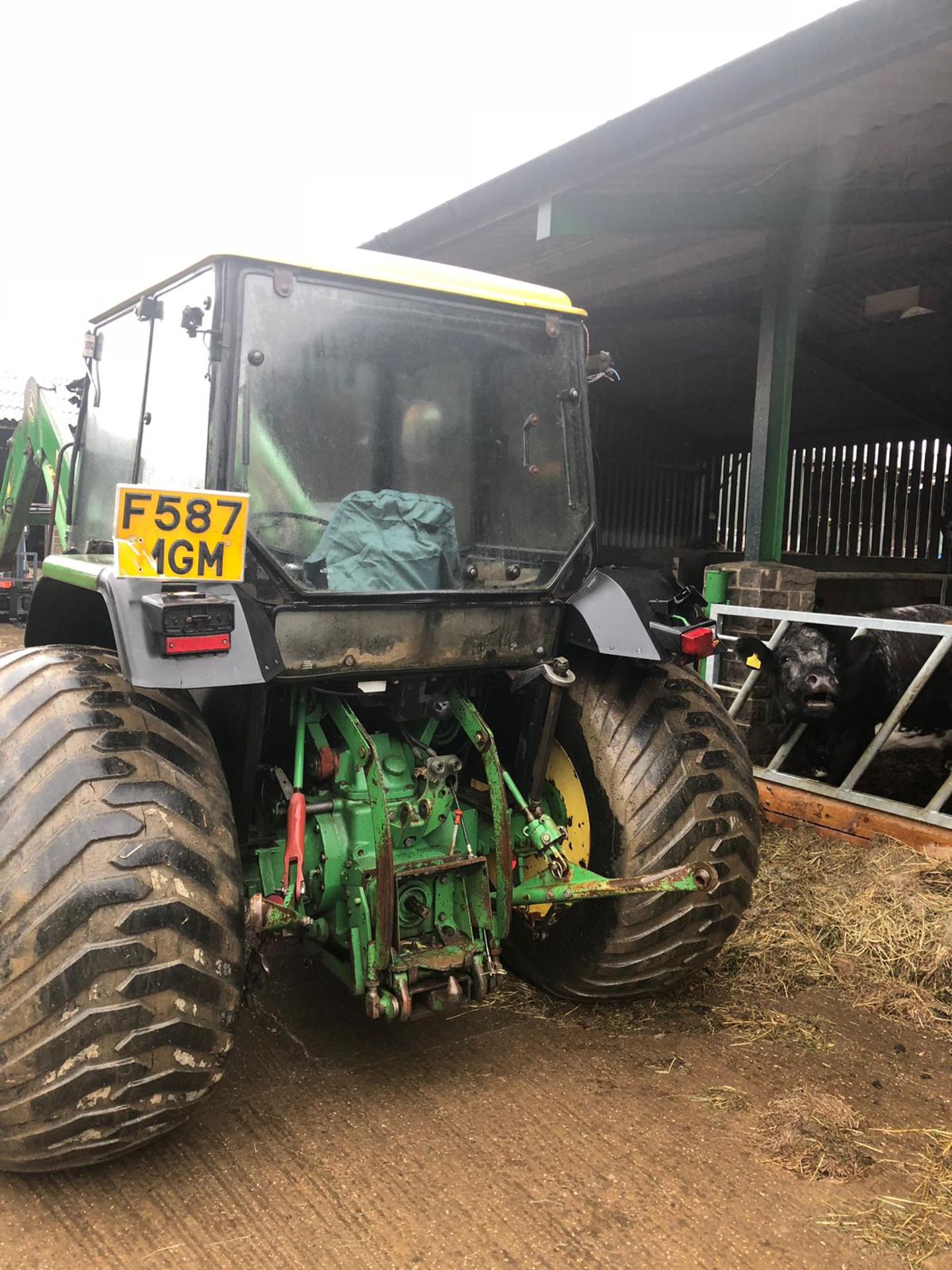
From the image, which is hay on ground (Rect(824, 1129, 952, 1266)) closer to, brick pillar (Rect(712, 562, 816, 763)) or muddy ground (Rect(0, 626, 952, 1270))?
muddy ground (Rect(0, 626, 952, 1270))

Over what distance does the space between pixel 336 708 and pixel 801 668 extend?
357cm

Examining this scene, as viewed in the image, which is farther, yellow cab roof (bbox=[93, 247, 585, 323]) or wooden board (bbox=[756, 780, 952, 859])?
wooden board (bbox=[756, 780, 952, 859])

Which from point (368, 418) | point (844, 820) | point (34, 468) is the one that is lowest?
point (844, 820)

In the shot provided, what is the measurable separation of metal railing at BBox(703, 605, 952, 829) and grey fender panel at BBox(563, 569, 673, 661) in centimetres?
235

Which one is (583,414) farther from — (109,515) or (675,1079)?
(675,1079)

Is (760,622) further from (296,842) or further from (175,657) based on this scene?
(175,657)

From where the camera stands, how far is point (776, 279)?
646cm

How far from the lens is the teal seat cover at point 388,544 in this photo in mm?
2750

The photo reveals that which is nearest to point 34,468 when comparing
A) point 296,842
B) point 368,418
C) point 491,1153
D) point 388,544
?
point 368,418

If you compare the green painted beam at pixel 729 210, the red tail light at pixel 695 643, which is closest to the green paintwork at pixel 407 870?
the red tail light at pixel 695 643

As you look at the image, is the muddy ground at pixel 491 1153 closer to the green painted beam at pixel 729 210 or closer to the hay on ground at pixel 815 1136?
the hay on ground at pixel 815 1136

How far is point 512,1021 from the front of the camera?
10.5 feet

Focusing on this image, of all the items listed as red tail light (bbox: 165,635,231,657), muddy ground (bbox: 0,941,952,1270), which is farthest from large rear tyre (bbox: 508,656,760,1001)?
red tail light (bbox: 165,635,231,657)

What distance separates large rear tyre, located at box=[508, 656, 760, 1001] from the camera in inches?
119
